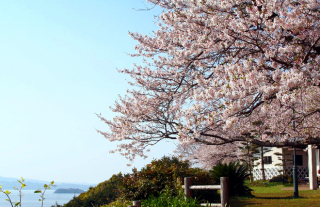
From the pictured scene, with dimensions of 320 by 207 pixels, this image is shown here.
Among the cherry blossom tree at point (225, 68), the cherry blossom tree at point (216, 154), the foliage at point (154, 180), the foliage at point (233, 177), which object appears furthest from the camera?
the cherry blossom tree at point (216, 154)

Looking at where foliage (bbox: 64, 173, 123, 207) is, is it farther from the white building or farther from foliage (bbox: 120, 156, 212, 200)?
the white building

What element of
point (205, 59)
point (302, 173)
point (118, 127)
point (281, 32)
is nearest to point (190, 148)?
point (302, 173)

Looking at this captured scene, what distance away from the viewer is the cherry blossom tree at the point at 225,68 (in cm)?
686

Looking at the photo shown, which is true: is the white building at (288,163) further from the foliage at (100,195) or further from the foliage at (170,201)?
the foliage at (170,201)

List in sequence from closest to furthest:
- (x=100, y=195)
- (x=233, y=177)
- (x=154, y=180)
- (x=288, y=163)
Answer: (x=154, y=180)
(x=233, y=177)
(x=100, y=195)
(x=288, y=163)

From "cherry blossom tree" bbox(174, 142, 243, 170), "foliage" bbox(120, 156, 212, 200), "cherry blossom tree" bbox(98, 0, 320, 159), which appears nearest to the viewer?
"cherry blossom tree" bbox(98, 0, 320, 159)

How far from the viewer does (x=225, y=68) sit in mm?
7656

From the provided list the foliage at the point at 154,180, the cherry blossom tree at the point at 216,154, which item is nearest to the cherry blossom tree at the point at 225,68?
the foliage at the point at 154,180

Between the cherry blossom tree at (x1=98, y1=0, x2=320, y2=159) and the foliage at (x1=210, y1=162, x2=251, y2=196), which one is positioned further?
the foliage at (x1=210, y1=162, x2=251, y2=196)

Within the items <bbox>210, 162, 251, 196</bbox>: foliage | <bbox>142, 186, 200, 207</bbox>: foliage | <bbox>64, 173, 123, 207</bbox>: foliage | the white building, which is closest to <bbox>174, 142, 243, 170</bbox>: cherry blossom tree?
the white building

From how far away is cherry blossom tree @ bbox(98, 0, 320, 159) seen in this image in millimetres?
6863

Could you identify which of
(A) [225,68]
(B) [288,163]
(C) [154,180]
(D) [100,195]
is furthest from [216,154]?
(A) [225,68]

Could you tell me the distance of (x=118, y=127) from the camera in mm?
12586

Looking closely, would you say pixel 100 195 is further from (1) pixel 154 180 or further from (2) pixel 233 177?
(2) pixel 233 177
